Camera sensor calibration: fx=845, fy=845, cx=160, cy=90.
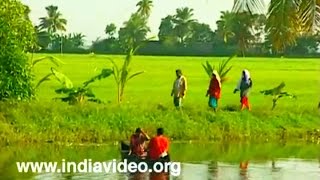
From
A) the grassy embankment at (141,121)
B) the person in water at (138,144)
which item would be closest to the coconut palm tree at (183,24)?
the grassy embankment at (141,121)

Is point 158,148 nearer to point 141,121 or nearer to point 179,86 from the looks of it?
point 141,121

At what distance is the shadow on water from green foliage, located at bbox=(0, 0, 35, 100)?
9.57 ft

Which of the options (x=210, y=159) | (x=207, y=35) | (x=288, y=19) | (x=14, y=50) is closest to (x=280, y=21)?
(x=288, y=19)

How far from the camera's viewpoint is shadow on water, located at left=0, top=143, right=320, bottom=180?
17094mm

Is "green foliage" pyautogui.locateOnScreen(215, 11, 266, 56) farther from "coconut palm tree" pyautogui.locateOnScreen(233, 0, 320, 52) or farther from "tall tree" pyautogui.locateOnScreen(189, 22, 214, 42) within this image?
"tall tree" pyautogui.locateOnScreen(189, 22, 214, 42)

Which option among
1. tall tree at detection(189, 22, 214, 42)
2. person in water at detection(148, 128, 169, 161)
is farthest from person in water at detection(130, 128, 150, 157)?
tall tree at detection(189, 22, 214, 42)

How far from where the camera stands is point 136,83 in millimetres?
43156

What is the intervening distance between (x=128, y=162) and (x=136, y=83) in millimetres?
25108

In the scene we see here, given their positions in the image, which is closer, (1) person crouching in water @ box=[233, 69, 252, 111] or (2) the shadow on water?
(2) the shadow on water

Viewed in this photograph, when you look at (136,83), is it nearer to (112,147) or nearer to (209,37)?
(112,147)

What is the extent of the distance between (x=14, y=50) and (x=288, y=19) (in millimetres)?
12998

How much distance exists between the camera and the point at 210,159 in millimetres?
20438

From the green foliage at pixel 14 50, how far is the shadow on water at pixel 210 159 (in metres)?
2.92

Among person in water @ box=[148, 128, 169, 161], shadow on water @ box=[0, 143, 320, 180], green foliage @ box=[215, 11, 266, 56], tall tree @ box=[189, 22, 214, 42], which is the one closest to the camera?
green foliage @ box=[215, 11, 266, 56]
